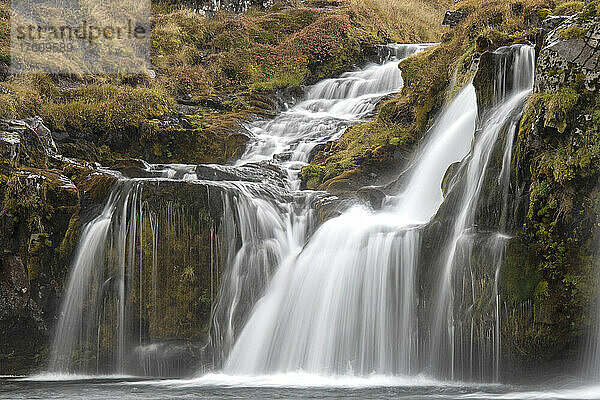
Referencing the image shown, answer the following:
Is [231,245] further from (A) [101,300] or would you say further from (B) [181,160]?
(B) [181,160]

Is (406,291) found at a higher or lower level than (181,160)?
lower

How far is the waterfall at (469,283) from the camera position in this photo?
7.08 meters

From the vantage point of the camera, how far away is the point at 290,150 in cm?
1437

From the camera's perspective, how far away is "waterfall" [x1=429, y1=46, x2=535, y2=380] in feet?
23.2

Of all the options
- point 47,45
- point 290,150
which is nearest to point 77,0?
point 47,45

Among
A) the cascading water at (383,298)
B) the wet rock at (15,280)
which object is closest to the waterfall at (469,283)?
the cascading water at (383,298)

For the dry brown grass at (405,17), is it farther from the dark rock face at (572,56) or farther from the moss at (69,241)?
the moss at (69,241)

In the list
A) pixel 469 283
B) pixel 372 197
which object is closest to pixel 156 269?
pixel 372 197

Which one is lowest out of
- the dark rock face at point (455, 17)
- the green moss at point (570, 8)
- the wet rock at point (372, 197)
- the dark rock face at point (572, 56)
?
the wet rock at point (372, 197)

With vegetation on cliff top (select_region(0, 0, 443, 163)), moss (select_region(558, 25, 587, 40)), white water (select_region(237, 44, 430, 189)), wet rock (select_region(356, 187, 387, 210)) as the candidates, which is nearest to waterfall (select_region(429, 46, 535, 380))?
moss (select_region(558, 25, 587, 40))

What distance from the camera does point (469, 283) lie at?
23.8 feet

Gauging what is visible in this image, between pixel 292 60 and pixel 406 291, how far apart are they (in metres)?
14.3

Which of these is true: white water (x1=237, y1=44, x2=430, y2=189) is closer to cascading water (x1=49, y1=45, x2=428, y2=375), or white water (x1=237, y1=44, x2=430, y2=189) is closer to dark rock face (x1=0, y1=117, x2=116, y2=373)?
cascading water (x1=49, y1=45, x2=428, y2=375)

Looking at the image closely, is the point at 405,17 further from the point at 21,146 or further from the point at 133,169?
the point at 21,146
